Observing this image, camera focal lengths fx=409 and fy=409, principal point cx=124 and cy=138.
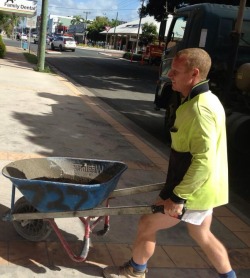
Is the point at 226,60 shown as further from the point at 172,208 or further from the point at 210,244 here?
the point at 172,208

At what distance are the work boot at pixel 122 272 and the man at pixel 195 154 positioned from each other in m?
0.41

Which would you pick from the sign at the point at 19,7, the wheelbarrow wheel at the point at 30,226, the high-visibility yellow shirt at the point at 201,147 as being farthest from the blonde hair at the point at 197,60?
the sign at the point at 19,7

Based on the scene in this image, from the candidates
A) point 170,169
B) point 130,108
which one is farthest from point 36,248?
point 130,108

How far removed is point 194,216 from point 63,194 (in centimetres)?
96

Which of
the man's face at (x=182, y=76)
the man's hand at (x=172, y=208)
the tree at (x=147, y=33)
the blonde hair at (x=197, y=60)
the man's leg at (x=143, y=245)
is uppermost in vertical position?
the tree at (x=147, y=33)

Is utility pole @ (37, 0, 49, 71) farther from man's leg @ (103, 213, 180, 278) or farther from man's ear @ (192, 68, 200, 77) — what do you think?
man's ear @ (192, 68, 200, 77)

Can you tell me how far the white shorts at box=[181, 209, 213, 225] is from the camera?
2.66 metres

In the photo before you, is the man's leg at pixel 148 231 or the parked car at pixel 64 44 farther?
the parked car at pixel 64 44

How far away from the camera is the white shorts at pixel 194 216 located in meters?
2.66

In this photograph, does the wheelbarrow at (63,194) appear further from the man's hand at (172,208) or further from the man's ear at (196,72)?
the man's ear at (196,72)

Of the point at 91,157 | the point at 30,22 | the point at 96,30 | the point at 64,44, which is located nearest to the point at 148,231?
the point at 91,157

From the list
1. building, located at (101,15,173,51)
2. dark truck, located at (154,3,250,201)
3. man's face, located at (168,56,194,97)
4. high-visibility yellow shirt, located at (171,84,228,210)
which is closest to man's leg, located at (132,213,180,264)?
high-visibility yellow shirt, located at (171,84,228,210)

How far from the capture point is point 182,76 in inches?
102

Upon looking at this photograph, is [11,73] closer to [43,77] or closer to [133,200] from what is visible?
[43,77]
